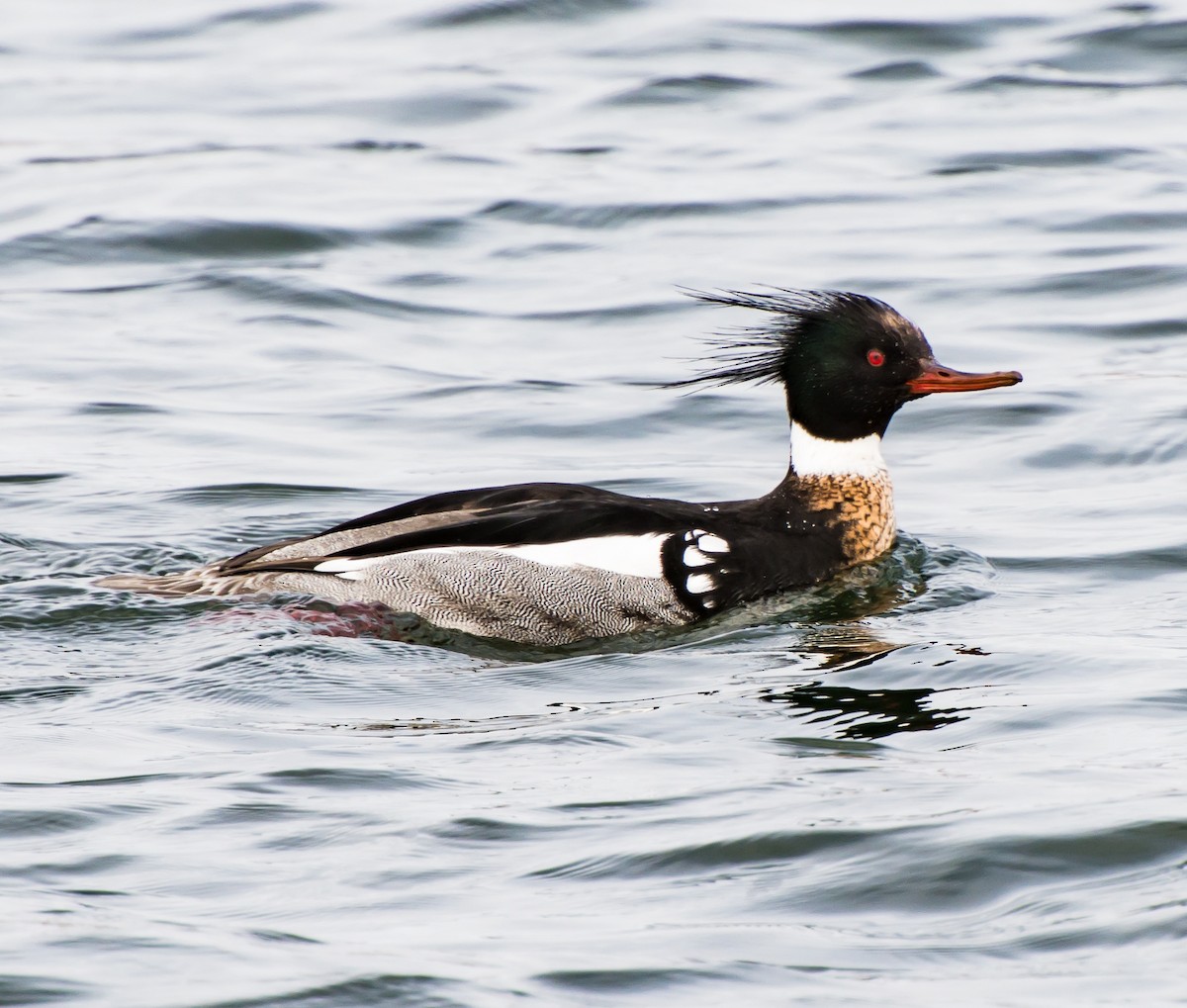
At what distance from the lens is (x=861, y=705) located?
6812mm

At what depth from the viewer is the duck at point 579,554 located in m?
7.73

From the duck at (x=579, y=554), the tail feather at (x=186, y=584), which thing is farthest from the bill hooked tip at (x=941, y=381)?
the tail feather at (x=186, y=584)

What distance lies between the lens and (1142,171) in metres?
15.7

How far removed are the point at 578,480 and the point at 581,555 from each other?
2270mm

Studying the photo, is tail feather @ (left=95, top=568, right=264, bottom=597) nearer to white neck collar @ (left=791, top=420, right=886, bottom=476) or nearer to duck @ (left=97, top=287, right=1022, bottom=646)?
duck @ (left=97, top=287, right=1022, bottom=646)

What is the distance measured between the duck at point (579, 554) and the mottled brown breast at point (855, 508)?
0.20 ft

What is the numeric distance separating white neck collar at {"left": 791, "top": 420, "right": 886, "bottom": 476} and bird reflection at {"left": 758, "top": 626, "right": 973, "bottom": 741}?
4.16ft

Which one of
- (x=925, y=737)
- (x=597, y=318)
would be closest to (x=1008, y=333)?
(x=597, y=318)

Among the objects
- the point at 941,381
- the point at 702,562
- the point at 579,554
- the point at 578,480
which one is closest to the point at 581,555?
the point at 579,554

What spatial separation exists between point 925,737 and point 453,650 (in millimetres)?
1883

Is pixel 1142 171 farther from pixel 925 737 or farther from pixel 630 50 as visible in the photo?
pixel 925 737

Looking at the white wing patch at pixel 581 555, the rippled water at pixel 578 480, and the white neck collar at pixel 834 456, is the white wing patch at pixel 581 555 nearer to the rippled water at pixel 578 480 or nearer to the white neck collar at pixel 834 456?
the rippled water at pixel 578 480

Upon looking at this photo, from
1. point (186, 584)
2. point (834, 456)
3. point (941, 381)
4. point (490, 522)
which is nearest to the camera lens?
point (490, 522)

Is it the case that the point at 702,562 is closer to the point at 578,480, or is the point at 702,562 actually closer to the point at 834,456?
the point at 834,456
